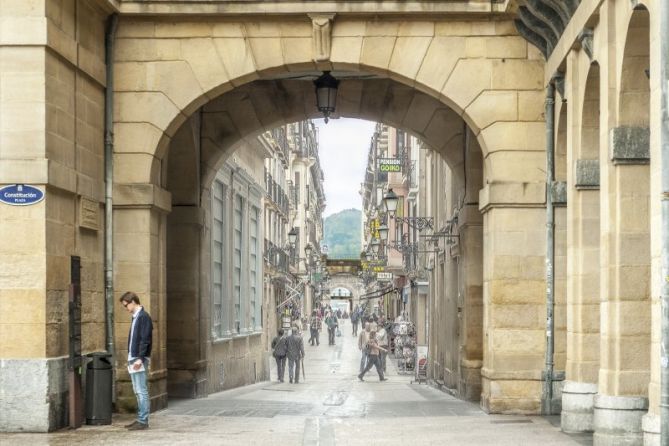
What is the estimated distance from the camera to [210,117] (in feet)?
67.4

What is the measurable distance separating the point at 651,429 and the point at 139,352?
5.88 m

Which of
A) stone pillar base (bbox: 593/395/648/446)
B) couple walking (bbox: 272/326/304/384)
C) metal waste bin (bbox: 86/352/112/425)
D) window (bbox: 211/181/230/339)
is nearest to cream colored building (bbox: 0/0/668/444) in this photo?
stone pillar base (bbox: 593/395/648/446)

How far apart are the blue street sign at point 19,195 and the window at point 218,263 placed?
11.4 metres

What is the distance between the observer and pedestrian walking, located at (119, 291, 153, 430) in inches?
519

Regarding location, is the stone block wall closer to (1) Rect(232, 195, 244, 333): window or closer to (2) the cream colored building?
(2) the cream colored building

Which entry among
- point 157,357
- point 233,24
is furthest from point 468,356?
point 233,24

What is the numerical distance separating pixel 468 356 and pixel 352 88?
4984mm

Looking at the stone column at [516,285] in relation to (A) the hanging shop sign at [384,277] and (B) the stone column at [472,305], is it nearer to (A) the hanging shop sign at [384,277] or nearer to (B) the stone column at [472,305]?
(B) the stone column at [472,305]

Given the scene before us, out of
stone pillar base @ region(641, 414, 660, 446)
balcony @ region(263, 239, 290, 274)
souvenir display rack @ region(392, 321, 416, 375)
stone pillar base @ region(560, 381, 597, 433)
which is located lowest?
souvenir display rack @ region(392, 321, 416, 375)

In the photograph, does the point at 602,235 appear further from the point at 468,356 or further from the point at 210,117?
the point at 210,117

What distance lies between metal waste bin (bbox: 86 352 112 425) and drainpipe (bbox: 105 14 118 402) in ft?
4.33

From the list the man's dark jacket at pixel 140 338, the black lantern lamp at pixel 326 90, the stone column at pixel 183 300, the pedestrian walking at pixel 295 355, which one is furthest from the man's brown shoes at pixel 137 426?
the pedestrian walking at pixel 295 355

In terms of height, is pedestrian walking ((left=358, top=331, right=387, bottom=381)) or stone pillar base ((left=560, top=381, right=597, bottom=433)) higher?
stone pillar base ((left=560, top=381, right=597, bottom=433))

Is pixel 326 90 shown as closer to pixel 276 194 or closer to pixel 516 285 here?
pixel 516 285
